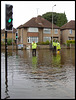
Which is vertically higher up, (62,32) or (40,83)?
(62,32)

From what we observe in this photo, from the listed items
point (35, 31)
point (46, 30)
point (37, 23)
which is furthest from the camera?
point (46, 30)

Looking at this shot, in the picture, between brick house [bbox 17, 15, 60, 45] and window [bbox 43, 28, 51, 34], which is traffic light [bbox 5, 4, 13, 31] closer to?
brick house [bbox 17, 15, 60, 45]

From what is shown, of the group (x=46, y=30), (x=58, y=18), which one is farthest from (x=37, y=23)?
(x=58, y=18)

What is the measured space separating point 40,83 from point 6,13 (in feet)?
9.33

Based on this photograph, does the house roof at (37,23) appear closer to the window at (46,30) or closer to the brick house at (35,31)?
the brick house at (35,31)

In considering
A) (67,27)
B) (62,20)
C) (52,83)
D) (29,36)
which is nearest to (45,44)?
(29,36)

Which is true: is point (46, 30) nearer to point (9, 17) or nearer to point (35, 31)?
point (35, 31)

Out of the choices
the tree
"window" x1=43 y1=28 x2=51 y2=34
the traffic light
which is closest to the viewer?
the traffic light

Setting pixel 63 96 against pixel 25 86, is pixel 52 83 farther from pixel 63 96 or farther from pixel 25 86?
pixel 63 96

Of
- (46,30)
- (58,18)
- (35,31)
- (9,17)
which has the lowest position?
(9,17)

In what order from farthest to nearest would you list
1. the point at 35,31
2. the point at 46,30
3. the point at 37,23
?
the point at 46,30 → the point at 37,23 → the point at 35,31

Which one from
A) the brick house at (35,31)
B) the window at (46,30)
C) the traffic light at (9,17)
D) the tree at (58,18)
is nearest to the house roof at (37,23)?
the brick house at (35,31)

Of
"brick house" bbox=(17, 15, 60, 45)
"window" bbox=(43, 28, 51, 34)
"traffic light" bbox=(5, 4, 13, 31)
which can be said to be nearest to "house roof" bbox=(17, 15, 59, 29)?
"brick house" bbox=(17, 15, 60, 45)

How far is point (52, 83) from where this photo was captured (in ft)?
23.2
